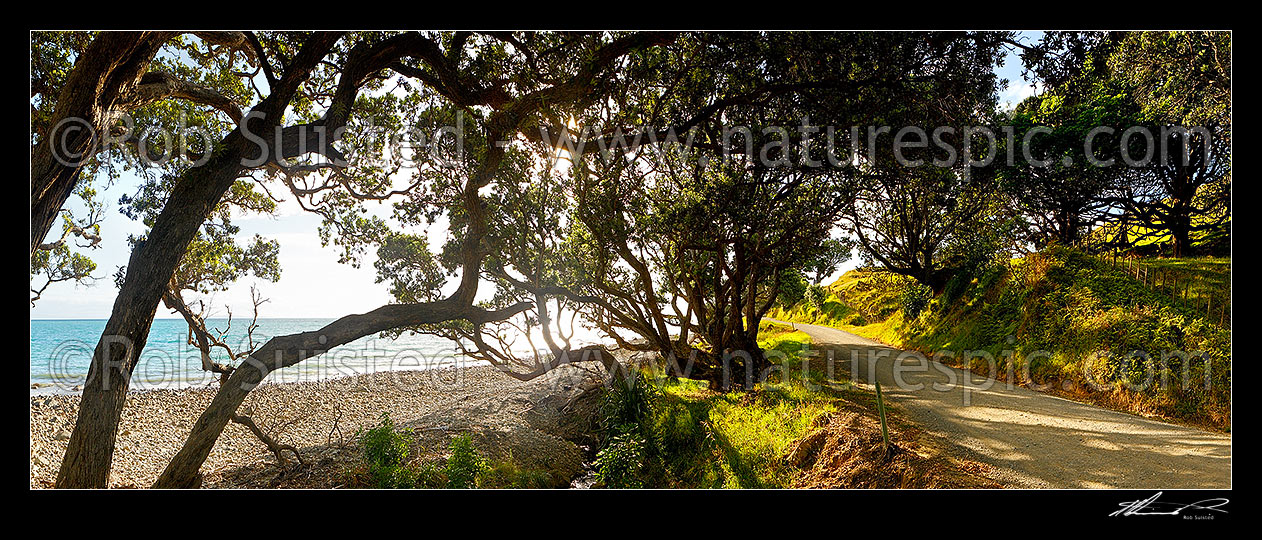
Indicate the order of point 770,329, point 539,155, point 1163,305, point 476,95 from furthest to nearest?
point 770,329 → point 1163,305 → point 539,155 → point 476,95

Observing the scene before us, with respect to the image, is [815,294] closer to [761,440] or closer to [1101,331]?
[1101,331]

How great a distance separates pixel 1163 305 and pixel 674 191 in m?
5.90

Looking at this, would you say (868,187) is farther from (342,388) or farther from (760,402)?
(342,388)

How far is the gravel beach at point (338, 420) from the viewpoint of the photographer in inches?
216

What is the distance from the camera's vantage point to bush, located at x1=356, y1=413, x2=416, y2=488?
4547 millimetres

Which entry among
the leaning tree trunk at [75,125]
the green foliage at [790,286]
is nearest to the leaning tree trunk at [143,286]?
the leaning tree trunk at [75,125]

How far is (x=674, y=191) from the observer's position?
221 inches
